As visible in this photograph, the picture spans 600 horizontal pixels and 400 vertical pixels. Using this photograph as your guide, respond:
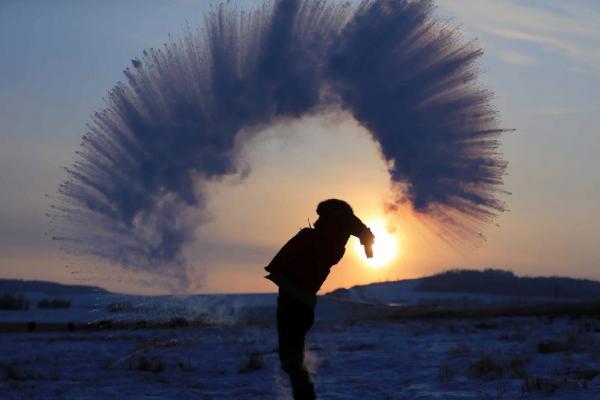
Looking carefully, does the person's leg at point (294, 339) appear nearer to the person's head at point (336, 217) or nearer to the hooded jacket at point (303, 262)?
the hooded jacket at point (303, 262)

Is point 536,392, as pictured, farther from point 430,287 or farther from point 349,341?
point 430,287

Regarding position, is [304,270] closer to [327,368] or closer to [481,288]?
[327,368]

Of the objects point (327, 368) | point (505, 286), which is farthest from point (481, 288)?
point (327, 368)

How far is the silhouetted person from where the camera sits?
28.9ft

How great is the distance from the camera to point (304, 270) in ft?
28.9

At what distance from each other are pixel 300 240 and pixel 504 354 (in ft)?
38.4

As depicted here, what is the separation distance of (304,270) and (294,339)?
0.67 metres

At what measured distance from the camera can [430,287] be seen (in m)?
144

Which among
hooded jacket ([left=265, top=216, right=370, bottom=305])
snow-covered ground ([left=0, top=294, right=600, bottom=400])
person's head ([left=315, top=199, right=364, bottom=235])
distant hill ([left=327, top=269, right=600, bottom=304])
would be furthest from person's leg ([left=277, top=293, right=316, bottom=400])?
distant hill ([left=327, top=269, right=600, bottom=304])

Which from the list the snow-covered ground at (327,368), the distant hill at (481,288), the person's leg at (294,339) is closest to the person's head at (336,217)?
the person's leg at (294,339)

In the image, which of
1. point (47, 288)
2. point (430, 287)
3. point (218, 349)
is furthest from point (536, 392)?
point (47, 288)

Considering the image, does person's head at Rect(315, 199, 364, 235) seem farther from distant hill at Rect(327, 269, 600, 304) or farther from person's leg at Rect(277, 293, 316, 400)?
distant hill at Rect(327, 269, 600, 304)

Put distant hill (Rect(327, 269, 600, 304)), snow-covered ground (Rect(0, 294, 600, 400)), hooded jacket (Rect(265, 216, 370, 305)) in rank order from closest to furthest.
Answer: hooded jacket (Rect(265, 216, 370, 305)) < snow-covered ground (Rect(0, 294, 600, 400)) < distant hill (Rect(327, 269, 600, 304))

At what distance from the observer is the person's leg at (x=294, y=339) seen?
8.84 m
